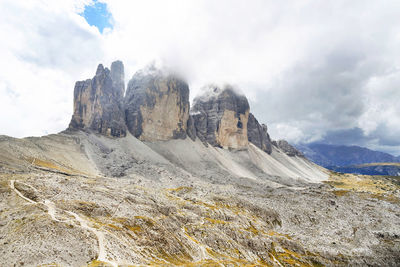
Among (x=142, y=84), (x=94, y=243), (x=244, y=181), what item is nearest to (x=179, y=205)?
(x=94, y=243)

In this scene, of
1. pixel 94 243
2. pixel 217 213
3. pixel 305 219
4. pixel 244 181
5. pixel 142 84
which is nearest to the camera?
pixel 94 243

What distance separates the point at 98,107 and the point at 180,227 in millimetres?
123370

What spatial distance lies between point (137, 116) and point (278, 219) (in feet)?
408

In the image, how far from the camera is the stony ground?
2544 centimetres

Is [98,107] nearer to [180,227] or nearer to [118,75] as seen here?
[118,75]

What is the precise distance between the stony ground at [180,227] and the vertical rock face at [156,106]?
8028 centimetres

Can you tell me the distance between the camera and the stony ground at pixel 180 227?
25438 millimetres

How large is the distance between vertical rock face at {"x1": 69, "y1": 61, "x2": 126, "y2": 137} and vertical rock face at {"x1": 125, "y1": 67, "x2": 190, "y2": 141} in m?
11.0

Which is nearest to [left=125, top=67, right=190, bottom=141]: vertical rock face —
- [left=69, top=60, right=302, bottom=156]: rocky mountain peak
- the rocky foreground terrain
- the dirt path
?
[left=69, top=60, right=302, bottom=156]: rocky mountain peak

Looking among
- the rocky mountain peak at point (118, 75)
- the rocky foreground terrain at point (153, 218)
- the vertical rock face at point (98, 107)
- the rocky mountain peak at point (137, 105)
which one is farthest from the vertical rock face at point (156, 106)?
the rocky foreground terrain at point (153, 218)

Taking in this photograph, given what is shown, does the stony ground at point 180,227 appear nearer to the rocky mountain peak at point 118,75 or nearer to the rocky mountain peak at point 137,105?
the rocky mountain peak at point 137,105

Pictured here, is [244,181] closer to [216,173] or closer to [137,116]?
[216,173]

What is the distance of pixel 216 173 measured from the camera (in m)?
128

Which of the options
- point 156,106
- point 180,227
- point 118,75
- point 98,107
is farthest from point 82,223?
point 118,75
